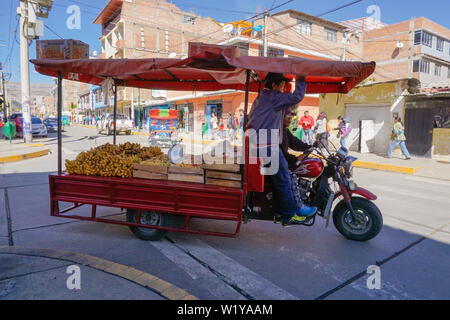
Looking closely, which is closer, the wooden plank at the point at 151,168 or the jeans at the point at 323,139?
the wooden plank at the point at 151,168

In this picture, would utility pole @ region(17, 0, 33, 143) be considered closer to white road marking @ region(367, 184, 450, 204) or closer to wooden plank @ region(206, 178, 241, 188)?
wooden plank @ region(206, 178, 241, 188)

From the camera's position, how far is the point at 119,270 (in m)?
3.13

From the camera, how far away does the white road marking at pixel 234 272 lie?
2.93 meters

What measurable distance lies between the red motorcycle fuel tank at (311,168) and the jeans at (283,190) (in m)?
0.34

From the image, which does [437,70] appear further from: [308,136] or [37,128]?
[37,128]

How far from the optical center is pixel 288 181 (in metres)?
3.86

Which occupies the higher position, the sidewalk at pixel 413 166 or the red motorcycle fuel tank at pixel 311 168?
the red motorcycle fuel tank at pixel 311 168

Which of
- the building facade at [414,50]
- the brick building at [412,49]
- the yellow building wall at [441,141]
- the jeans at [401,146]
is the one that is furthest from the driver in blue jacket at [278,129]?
the brick building at [412,49]

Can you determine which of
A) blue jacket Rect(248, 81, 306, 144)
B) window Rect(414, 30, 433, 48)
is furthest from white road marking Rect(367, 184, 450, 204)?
window Rect(414, 30, 433, 48)

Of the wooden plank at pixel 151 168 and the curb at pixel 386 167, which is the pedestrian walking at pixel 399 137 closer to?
the curb at pixel 386 167

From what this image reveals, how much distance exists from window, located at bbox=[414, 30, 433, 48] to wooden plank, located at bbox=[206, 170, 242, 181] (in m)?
39.4

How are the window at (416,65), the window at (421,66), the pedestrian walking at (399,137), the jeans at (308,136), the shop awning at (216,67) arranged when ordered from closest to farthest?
the shop awning at (216,67)
the pedestrian walking at (399,137)
the jeans at (308,136)
the window at (421,66)
the window at (416,65)

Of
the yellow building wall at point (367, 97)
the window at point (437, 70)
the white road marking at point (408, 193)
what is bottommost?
the white road marking at point (408, 193)
